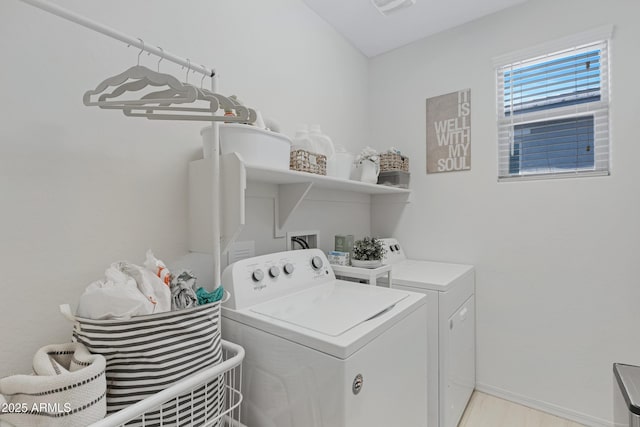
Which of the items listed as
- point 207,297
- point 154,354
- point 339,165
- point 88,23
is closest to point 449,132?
point 339,165

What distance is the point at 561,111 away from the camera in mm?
1909

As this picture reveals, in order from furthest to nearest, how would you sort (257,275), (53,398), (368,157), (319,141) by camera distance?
(368,157) → (319,141) → (257,275) → (53,398)

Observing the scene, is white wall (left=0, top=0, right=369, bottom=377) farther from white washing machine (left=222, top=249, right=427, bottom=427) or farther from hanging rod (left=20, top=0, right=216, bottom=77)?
white washing machine (left=222, top=249, right=427, bottom=427)

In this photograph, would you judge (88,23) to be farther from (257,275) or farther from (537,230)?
(537,230)

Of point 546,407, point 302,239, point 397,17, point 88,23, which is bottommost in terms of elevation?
point 546,407

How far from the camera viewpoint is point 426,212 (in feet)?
7.72

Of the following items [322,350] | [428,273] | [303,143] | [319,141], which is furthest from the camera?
[428,273]

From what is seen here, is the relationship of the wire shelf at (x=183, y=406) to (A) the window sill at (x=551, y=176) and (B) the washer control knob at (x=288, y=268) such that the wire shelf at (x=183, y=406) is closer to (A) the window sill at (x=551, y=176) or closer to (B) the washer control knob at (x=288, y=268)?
(B) the washer control knob at (x=288, y=268)

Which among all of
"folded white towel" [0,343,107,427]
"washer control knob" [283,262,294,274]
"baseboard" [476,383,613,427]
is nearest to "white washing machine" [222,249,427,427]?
"washer control knob" [283,262,294,274]

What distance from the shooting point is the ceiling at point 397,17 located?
6.50 feet

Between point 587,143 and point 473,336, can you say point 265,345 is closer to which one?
point 473,336

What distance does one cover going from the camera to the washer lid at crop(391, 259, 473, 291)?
5.35 feet

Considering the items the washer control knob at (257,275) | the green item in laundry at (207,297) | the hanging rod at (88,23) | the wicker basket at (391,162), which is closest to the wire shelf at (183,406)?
the green item in laundry at (207,297)

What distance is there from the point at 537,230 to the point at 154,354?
2.17m
